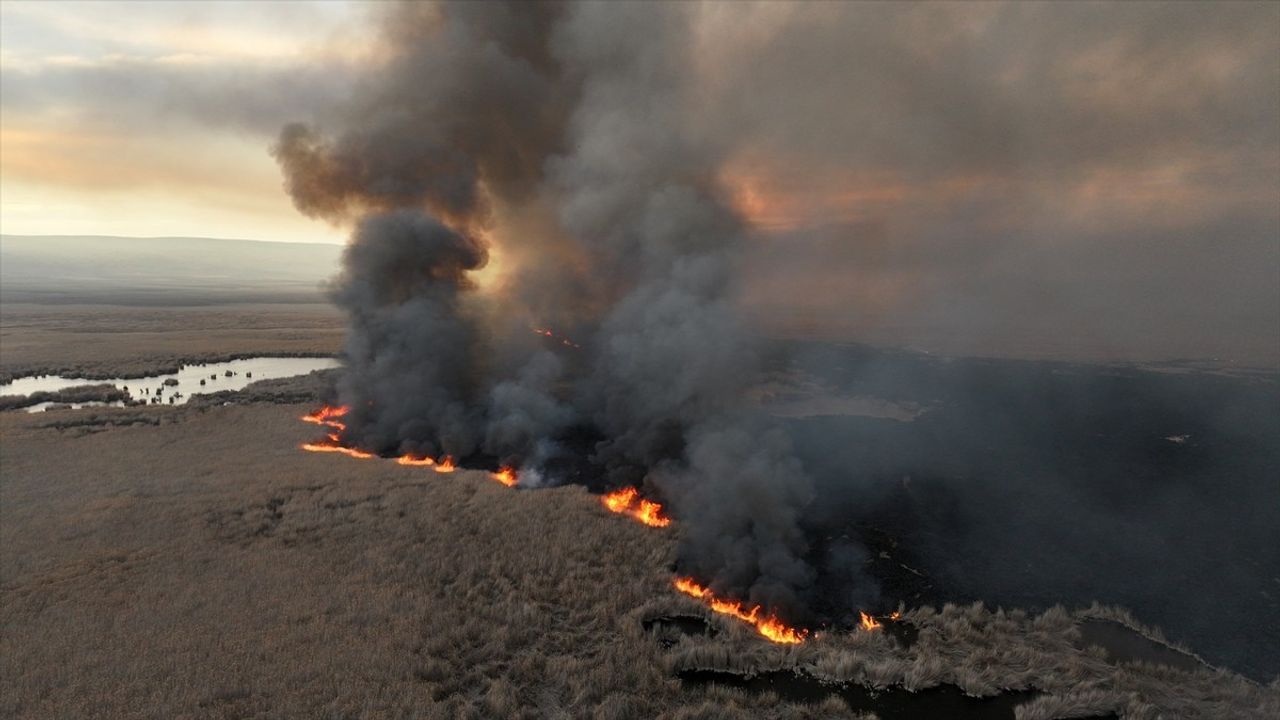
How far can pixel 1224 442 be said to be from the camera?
131 ft

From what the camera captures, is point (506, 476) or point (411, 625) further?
point (506, 476)

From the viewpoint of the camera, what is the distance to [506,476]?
3472 centimetres

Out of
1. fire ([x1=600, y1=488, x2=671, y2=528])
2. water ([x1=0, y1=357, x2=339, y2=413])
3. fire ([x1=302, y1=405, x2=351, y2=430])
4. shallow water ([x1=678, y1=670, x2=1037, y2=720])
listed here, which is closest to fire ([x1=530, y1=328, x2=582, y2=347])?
water ([x1=0, y1=357, x2=339, y2=413])

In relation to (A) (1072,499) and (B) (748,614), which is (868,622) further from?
(A) (1072,499)

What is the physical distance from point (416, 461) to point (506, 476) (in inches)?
281

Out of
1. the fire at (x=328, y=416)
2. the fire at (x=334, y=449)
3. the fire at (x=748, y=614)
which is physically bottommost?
the fire at (x=748, y=614)

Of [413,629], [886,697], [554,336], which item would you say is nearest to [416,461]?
[413,629]

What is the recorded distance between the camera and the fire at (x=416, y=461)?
36.5m

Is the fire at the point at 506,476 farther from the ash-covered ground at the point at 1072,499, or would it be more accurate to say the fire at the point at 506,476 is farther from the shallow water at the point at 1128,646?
the shallow water at the point at 1128,646

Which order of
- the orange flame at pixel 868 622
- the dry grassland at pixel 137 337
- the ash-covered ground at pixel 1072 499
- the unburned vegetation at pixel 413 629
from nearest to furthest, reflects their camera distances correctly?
1. the unburned vegetation at pixel 413 629
2. the orange flame at pixel 868 622
3. the ash-covered ground at pixel 1072 499
4. the dry grassland at pixel 137 337

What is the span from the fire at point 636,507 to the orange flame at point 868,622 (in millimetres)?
9458

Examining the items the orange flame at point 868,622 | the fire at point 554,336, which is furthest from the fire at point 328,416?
the orange flame at point 868,622

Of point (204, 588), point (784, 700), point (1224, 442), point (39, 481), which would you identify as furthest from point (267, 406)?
point (1224, 442)

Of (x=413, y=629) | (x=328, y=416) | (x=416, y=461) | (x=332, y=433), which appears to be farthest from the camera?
(x=328, y=416)
